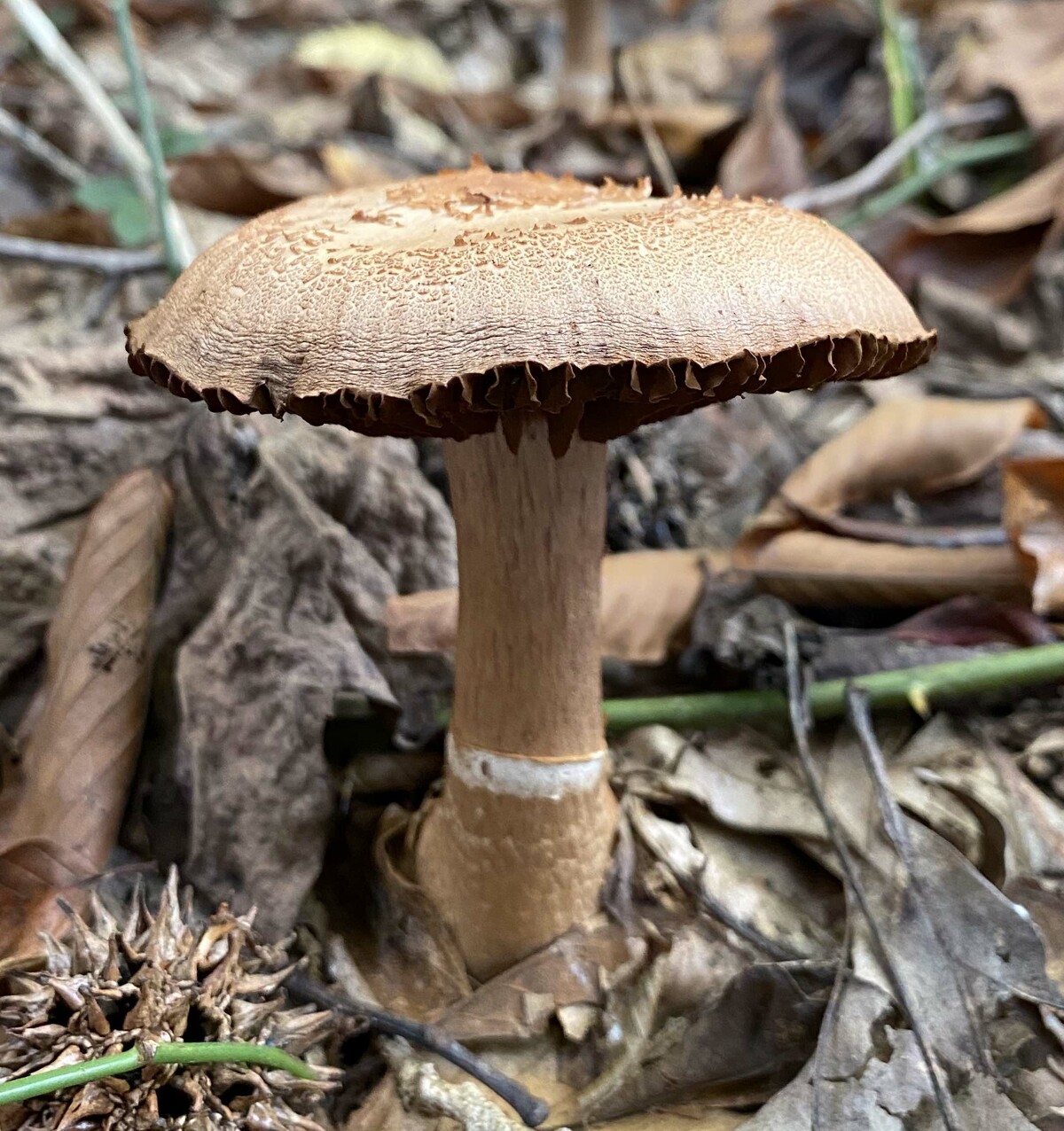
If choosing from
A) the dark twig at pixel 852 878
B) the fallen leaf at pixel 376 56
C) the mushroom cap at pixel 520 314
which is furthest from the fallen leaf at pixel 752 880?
the fallen leaf at pixel 376 56

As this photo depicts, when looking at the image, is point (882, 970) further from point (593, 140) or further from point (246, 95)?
point (246, 95)

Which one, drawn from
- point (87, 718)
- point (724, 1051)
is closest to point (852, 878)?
point (724, 1051)

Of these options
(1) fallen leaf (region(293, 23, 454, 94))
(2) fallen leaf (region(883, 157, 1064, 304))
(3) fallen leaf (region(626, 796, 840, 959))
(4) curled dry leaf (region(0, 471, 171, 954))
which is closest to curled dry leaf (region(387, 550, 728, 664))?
(3) fallen leaf (region(626, 796, 840, 959))

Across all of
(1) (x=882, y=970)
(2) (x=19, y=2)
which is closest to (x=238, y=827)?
(1) (x=882, y=970)

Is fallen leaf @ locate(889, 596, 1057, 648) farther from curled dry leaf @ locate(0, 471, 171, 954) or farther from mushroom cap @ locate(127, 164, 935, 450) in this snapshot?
curled dry leaf @ locate(0, 471, 171, 954)

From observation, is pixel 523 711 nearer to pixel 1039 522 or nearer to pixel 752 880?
pixel 752 880

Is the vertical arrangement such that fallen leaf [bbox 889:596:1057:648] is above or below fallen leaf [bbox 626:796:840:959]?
above
